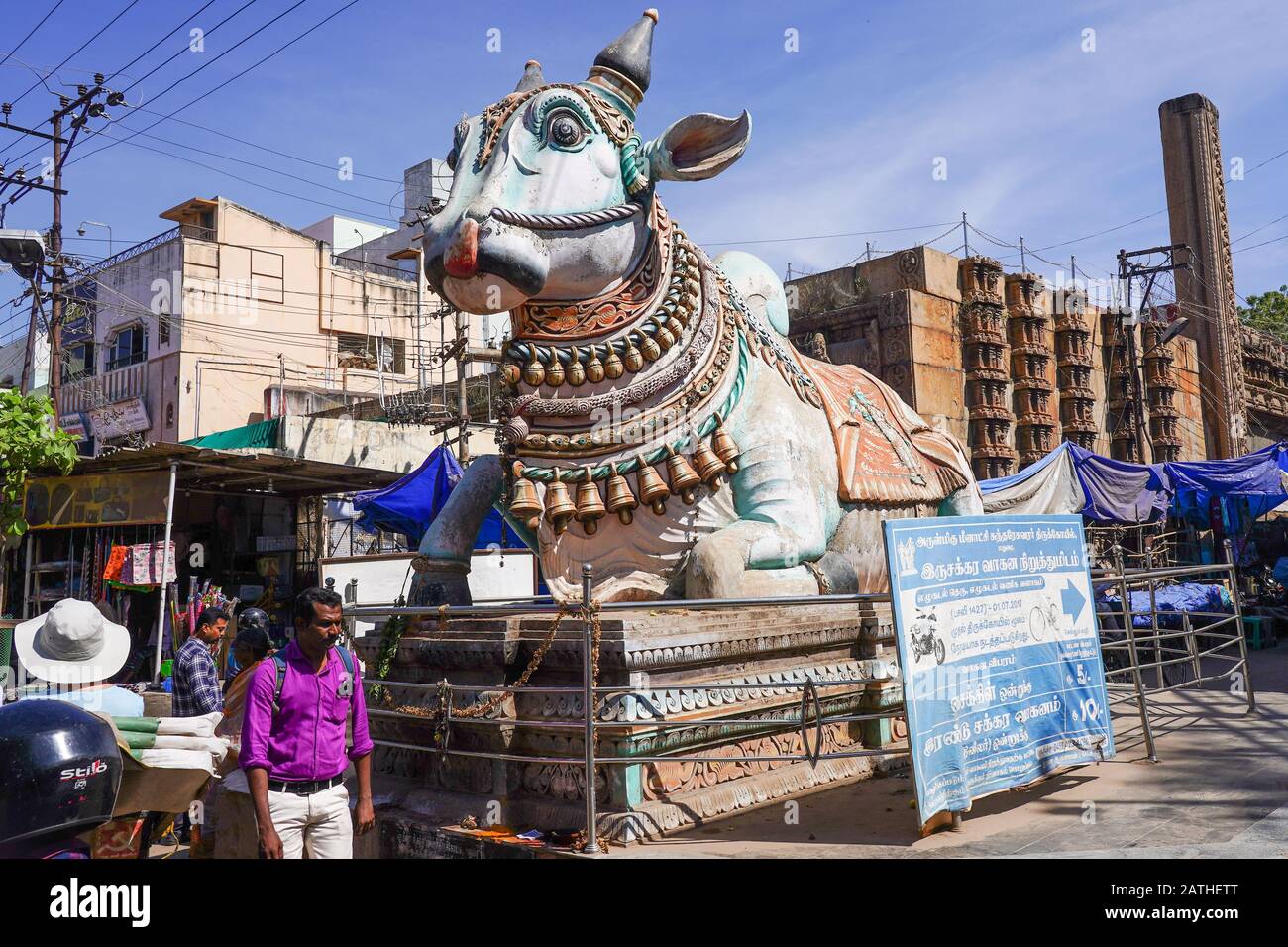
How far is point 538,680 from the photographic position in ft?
13.3

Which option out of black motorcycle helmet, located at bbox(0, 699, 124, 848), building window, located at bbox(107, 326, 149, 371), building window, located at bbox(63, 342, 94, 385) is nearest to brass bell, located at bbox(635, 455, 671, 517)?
black motorcycle helmet, located at bbox(0, 699, 124, 848)

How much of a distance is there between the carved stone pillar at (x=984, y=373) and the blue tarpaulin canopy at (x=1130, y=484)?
10.4 ft

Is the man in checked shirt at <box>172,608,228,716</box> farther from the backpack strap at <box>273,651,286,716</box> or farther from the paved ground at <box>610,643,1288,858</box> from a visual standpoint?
the paved ground at <box>610,643,1288,858</box>

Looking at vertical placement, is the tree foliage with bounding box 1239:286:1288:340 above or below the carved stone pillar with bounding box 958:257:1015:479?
above

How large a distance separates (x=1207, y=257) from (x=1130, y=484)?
1256 centimetres

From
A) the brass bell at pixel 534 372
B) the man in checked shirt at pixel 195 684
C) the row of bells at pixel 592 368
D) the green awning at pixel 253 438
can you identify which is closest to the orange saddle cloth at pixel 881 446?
the row of bells at pixel 592 368

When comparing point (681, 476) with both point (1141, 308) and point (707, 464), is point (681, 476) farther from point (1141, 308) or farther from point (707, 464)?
point (1141, 308)

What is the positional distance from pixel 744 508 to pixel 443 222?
5.94 ft

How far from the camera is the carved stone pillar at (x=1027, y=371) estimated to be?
767 inches

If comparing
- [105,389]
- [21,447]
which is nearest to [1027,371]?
[21,447]

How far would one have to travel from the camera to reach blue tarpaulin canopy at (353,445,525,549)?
11680 millimetres

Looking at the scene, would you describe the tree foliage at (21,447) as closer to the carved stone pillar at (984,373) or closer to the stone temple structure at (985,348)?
the stone temple structure at (985,348)

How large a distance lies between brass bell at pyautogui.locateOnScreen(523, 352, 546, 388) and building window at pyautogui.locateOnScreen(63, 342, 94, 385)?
Result: 23865 millimetres

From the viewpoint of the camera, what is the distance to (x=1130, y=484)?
46.8 feet
